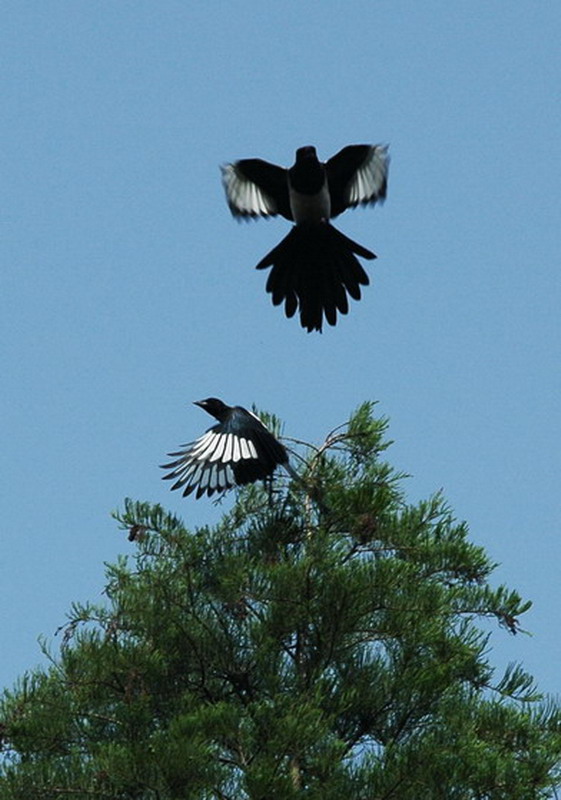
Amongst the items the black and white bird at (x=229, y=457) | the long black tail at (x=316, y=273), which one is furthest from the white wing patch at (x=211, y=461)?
the long black tail at (x=316, y=273)

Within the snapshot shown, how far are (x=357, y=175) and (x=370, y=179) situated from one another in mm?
99

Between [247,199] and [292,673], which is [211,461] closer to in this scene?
[292,673]

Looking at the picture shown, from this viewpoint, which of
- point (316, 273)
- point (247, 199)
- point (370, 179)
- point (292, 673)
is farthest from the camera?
point (247, 199)

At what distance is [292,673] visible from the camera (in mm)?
9234

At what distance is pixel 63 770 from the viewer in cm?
880

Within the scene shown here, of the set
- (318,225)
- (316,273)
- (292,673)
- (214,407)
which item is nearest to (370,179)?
(318,225)

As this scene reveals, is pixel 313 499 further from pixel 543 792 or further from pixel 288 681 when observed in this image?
pixel 543 792

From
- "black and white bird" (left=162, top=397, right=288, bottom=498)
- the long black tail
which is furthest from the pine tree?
the long black tail

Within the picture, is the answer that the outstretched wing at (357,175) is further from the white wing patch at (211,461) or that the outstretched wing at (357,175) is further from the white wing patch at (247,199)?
the white wing patch at (211,461)

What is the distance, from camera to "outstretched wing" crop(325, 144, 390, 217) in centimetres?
1148

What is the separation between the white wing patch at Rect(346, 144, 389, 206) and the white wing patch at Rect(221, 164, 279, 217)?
21.9 inches

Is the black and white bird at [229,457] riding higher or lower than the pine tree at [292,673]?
higher

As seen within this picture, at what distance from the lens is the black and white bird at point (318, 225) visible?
11.3m

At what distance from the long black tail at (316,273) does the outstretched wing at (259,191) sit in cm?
36
